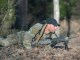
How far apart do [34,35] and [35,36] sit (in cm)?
4

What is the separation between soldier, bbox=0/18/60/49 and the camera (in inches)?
365

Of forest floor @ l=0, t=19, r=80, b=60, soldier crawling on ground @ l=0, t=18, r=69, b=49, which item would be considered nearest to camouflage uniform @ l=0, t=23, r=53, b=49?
soldier crawling on ground @ l=0, t=18, r=69, b=49

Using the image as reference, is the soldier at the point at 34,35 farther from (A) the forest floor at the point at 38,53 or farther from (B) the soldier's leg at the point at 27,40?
(A) the forest floor at the point at 38,53

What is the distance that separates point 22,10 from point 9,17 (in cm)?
554

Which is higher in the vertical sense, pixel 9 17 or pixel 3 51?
pixel 9 17

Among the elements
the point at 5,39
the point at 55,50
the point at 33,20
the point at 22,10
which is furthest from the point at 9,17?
the point at 33,20

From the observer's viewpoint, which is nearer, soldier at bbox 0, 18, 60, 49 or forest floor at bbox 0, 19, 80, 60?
forest floor at bbox 0, 19, 80, 60

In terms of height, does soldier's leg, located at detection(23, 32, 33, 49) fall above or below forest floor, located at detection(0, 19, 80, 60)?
above

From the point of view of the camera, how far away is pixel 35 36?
943 cm

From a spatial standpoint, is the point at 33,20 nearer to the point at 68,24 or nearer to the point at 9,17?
the point at 68,24

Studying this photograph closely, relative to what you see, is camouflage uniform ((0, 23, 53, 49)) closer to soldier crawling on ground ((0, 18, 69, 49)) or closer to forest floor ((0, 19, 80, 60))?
soldier crawling on ground ((0, 18, 69, 49))

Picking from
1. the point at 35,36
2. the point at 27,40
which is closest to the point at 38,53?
the point at 27,40

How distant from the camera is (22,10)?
17.2 meters

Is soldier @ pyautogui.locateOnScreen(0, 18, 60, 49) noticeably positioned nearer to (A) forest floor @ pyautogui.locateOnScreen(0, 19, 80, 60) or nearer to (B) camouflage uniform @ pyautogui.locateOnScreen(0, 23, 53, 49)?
(B) camouflage uniform @ pyautogui.locateOnScreen(0, 23, 53, 49)
